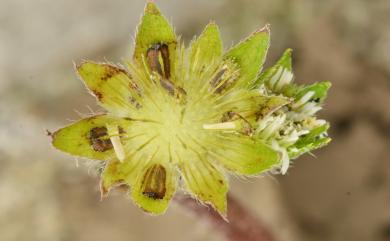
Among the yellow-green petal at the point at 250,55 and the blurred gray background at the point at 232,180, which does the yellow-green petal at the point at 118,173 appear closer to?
the yellow-green petal at the point at 250,55

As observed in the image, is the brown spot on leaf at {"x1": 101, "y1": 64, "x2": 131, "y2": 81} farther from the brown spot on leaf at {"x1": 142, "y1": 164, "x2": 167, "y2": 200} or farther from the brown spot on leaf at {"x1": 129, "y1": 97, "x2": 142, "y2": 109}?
the brown spot on leaf at {"x1": 142, "y1": 164, "x2": 167, "y2": 200}

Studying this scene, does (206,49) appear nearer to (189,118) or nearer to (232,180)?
(189,118)

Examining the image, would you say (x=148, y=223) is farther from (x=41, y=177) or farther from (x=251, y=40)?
(x=251, y=40)

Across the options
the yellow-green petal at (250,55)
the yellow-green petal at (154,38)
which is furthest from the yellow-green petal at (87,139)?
the yellow-green petal at (250,55)

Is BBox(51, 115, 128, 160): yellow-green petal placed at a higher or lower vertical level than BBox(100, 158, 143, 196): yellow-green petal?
higher

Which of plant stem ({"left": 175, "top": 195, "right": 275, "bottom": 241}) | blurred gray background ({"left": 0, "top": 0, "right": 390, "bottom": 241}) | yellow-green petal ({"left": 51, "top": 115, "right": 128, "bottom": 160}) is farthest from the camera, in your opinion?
blurred gray background ({"left": 0, "top": 0, "right": 390, "bottom": 241})

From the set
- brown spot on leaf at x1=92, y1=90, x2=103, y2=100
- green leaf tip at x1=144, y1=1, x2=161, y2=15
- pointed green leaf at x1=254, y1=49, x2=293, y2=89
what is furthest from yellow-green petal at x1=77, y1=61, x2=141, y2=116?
pointed green leaf at x1=254, y1=49, x2=293, y2=89

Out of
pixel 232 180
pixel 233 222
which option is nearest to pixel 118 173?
pixel 233 222

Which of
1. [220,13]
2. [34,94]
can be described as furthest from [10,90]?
[220,13]
